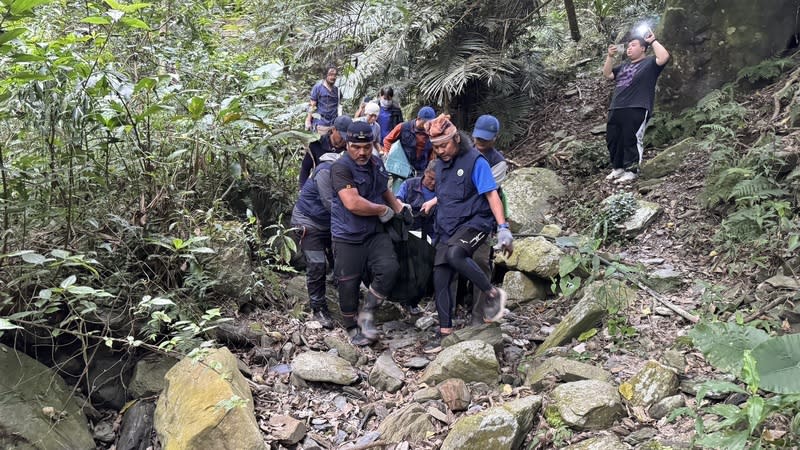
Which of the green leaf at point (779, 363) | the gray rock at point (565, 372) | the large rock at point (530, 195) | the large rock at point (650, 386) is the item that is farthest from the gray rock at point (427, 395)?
the large rock at point (530, 195)

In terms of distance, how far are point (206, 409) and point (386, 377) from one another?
4.48 feet

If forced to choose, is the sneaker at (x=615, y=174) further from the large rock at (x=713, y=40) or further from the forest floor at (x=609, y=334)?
the large rock at (x=713, y=40)

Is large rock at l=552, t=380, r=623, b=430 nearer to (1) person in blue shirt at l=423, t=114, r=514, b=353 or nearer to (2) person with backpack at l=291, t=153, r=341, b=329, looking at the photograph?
(1) person in blue shirt at l=423, t=114, r=514, b=353

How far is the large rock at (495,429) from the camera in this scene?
304 centimetres

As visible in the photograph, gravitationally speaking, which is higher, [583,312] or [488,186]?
[488,186]

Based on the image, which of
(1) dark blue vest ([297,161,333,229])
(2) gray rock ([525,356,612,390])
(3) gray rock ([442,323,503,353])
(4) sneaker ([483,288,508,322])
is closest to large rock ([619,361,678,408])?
(2) gray rock ([525,356,612,390])

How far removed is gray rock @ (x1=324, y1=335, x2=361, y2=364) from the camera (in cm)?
455

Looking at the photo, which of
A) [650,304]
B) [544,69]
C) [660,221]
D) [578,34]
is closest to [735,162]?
[660,221]

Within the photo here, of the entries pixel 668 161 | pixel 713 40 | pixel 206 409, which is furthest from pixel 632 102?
pixel 206 409

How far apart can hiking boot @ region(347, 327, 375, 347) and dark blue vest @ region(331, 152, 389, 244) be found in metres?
0.82

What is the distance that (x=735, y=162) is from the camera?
578 cm

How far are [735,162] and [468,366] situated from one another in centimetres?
393

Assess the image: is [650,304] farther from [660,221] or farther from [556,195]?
[556,195]

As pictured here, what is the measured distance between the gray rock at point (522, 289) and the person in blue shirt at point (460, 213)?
890 mm
